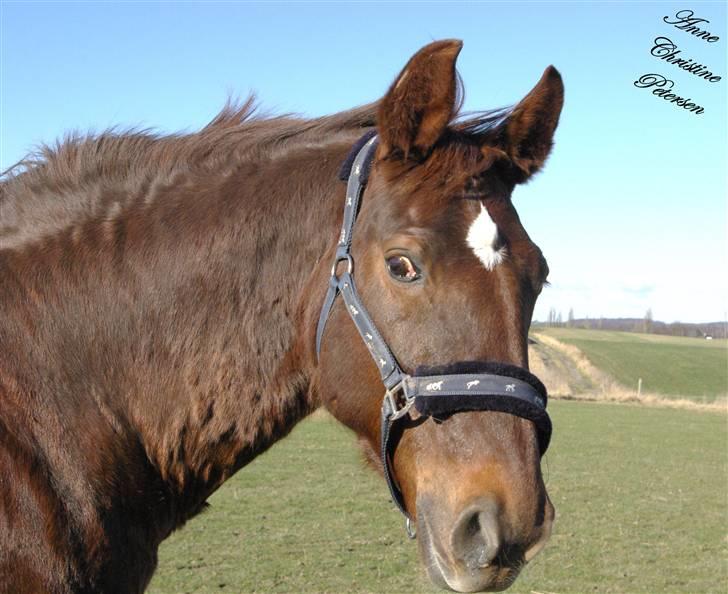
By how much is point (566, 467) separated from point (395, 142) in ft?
→ 59.2

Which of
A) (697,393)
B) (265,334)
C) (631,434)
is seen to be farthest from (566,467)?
(697,393)

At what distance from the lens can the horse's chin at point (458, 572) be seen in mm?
2434

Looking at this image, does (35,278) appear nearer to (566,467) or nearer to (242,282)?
(242,282)

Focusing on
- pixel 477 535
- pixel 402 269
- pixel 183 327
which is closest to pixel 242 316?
pixel 183 327

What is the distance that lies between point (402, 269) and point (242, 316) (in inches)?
28.3

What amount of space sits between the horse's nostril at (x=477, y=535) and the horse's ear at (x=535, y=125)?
1473 millimetres

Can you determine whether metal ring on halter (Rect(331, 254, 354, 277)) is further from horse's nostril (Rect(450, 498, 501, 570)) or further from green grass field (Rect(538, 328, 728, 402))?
green grass field (Rect(538, 328, 728, 402))

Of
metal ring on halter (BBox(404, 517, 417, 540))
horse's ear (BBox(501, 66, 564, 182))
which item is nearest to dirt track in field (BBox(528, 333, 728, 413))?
horse's ear (BBox(501, 66, 564, 182))

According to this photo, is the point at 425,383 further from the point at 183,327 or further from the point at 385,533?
the point at 385,533

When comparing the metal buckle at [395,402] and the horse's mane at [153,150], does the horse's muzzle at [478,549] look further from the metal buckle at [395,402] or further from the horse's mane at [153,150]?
the horse's mane at [153,150]

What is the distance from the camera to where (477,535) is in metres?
2.44

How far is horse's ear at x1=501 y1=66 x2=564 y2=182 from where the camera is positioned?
3125 mm

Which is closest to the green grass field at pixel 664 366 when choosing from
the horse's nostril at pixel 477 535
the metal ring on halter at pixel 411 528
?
the metal ring on halter at pixel 411 528

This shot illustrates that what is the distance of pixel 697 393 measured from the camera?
58.0 metres
